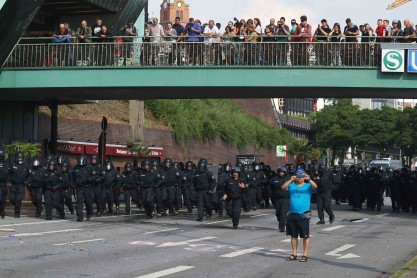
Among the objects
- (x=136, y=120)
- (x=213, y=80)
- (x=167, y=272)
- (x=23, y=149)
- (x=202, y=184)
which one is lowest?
(x=167, y=272)

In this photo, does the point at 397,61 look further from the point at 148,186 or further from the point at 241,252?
the point at 241,252

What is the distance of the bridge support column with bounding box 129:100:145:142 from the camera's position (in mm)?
50531

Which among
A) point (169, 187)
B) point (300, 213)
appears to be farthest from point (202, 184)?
point (300, 213)

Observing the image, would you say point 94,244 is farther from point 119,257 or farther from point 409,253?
point 409,253

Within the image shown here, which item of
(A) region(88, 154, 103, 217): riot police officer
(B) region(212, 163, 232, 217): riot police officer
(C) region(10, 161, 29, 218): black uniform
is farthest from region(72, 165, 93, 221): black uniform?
(B) region(212, 163, 232, 217): riot police officer

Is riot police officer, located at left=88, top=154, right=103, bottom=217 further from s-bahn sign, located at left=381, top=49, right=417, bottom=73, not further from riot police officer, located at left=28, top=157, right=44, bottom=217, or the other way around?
s-bahn sign, located at left=381, top=49, right=417, bottom=73

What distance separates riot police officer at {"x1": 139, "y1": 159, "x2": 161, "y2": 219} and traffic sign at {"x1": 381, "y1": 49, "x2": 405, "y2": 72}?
9.42m

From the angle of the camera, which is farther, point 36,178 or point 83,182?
point 36,178

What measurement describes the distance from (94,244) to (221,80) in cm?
1503

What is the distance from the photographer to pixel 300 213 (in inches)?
611

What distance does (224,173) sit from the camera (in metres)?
26.6

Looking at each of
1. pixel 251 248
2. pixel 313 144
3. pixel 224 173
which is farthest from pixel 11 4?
pixel 313 144

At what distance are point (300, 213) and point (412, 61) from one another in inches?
682

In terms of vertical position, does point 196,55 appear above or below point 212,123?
above
